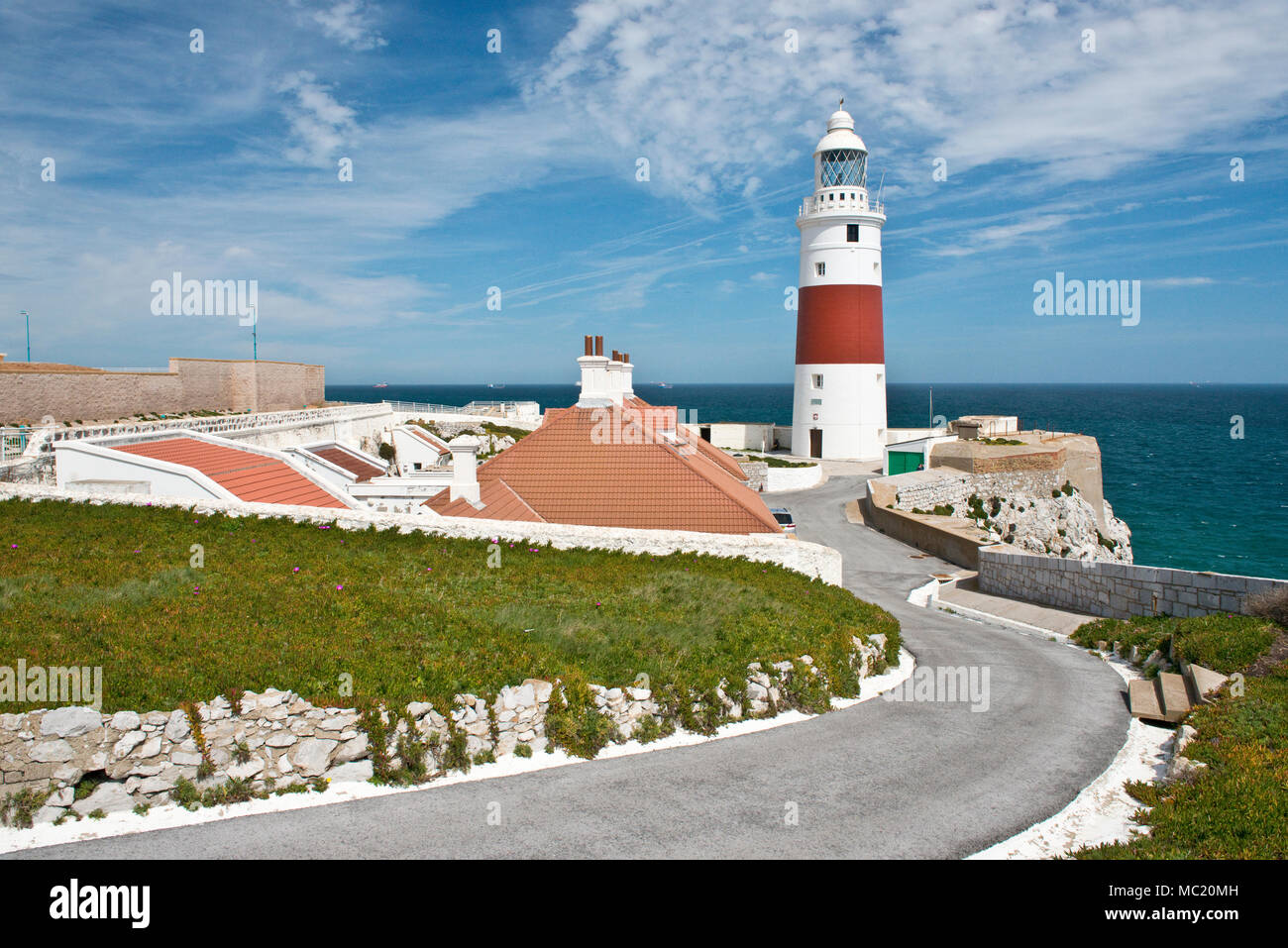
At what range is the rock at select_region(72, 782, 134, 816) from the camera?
7078mm

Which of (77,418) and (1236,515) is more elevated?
(77,418)

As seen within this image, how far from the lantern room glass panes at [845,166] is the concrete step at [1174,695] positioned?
122ft

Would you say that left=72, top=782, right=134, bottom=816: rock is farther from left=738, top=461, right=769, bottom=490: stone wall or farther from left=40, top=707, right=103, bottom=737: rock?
left=738, top=461, right=769, bottom=490: stone wall

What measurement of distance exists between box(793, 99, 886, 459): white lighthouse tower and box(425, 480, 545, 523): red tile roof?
2936 centimetres

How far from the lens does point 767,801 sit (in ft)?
25.7

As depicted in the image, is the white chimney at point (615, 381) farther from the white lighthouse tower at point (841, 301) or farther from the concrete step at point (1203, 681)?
the white lighthouse tower at point (841, 301)

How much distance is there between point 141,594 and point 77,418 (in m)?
27.7

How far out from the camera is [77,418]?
3184cm

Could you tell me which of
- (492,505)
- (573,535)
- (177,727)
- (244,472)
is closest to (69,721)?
(177,727)

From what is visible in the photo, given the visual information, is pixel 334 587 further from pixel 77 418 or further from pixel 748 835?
pixel 77 418

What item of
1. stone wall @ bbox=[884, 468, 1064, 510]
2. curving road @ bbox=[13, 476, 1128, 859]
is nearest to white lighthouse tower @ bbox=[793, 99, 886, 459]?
stone wall @ bbox=[884, 468, 1064, 510]

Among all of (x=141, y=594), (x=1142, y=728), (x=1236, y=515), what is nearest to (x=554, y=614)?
(x=141, y=594)

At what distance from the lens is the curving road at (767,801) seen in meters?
6.91

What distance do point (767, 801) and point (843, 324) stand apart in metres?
38.5
